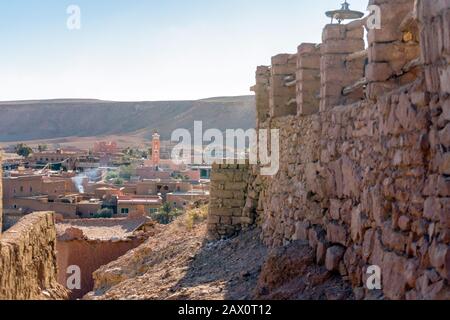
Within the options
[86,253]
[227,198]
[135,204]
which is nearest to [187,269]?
[227,198]

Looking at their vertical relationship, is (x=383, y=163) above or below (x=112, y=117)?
below

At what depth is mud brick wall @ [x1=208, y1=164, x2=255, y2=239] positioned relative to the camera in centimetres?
1090

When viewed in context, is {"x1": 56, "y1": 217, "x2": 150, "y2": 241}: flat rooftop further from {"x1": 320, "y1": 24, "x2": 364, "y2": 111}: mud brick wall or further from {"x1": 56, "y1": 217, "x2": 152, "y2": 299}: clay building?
{"x1": 320, "y1": 24, "x2": 364, "y2": 111}: mud brick wall

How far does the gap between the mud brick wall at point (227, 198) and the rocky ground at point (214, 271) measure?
0.43m

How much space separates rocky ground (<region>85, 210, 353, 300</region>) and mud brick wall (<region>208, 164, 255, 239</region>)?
43cm

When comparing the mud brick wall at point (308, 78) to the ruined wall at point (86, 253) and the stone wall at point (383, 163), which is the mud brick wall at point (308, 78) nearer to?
the stone wall at point (383, 163)

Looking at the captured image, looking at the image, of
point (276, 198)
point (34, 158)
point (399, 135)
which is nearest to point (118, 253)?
point (276, 198)

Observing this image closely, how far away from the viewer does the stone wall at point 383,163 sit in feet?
12.9

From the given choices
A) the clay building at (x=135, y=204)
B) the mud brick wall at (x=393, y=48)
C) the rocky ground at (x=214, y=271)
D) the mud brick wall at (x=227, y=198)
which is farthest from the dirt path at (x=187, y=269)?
the clay building at (x=135, y=204)

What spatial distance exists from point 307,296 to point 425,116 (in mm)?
2057

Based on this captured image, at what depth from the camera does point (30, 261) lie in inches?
250

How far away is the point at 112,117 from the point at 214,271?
8739 centimetres

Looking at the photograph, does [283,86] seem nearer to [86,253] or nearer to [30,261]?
[30,261]

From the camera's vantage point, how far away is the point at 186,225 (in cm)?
1346
